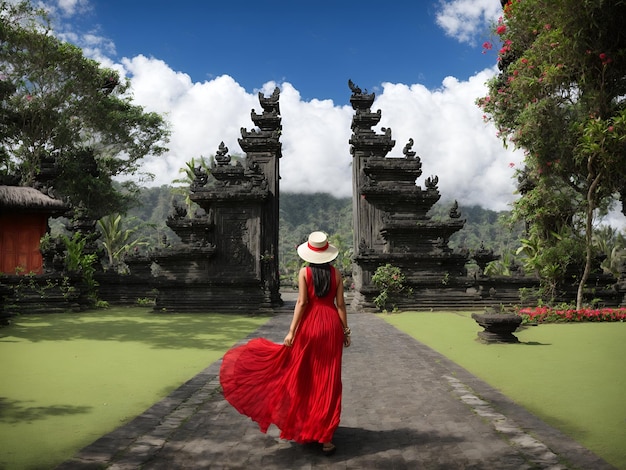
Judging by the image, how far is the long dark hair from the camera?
4125mm

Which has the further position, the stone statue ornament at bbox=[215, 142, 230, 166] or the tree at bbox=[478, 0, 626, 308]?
the stone statue ornament at bbox=[215, 142, 230, 166]

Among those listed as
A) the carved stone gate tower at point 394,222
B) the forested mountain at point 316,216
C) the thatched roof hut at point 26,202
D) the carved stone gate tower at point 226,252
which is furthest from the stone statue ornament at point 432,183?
the forested mountain at point 316,216

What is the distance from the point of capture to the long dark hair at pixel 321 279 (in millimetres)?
4125

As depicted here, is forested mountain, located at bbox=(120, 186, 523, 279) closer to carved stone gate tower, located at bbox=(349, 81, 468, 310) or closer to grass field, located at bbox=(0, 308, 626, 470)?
carved stone gate tower, located at bbox=(349, 81, 468, 310)

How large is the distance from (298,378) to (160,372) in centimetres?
361

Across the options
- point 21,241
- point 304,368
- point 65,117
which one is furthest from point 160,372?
point 65,117

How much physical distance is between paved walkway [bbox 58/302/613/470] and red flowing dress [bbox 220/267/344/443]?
0.24m

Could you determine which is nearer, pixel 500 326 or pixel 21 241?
pixel 500 326

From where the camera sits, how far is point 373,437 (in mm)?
4105

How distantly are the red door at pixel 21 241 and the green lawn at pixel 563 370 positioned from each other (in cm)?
1516

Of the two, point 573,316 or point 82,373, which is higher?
point 573,316

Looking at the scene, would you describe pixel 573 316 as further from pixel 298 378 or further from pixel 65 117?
pixel 65 117

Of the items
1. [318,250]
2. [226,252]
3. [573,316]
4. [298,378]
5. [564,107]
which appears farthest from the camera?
[226,252]

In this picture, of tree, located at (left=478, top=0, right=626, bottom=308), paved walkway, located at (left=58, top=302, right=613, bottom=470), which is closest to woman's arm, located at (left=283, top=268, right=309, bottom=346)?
paved walkway, located at (left=58, top=302, right=613, bottom=470)
